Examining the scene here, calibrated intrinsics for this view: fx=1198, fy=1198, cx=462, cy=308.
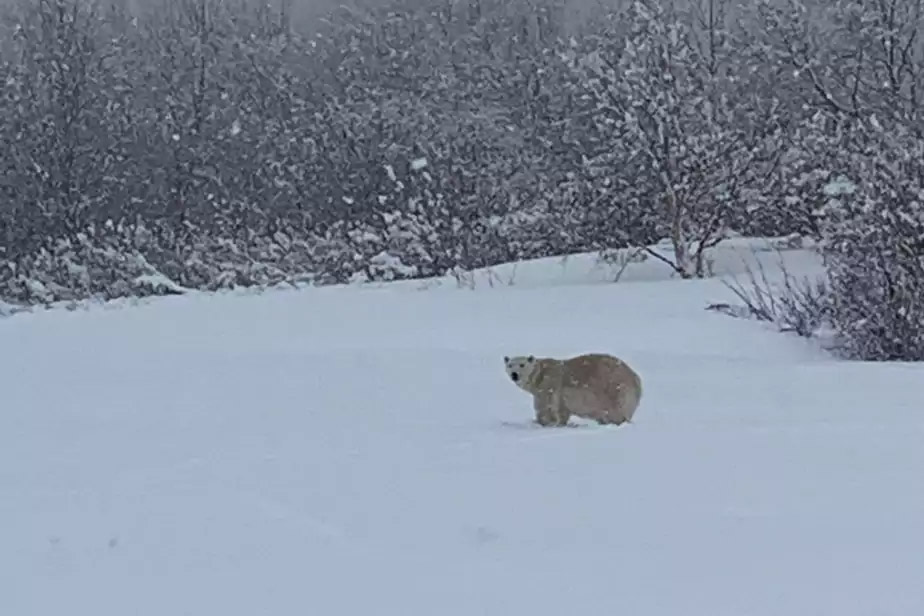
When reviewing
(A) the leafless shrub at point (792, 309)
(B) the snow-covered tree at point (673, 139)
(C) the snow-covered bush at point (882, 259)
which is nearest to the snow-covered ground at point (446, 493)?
(C) the snow-covered bush at point (882, 259)

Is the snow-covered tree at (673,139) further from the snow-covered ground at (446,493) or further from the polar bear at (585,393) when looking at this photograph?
the polar bear at (585,393)

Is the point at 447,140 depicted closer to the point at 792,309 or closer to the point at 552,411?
the point at 792,309

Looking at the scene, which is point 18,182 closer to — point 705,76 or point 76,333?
point 705,76

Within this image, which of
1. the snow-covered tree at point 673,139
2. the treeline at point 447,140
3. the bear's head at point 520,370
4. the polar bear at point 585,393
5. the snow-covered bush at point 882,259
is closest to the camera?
the polar bear at point 585,393

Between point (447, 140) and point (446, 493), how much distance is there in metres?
21.0

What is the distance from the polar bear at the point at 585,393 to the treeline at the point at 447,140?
406 centimetres

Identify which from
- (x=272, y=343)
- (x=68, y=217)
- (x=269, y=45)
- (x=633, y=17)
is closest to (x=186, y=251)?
(x=68, y=217)

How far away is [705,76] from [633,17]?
55.3 inches

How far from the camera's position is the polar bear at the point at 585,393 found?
4469 mm

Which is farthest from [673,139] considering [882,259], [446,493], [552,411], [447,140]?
[446,493]

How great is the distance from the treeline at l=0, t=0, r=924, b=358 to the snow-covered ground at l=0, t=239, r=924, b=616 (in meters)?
3.87

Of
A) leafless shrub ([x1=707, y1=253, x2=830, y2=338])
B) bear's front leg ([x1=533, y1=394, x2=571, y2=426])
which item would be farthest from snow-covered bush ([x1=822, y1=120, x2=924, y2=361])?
bear's front leg ([x1=533, y1=394, x2=571, y2=426])

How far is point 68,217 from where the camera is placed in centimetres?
2294

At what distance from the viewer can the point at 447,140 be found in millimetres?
23922
